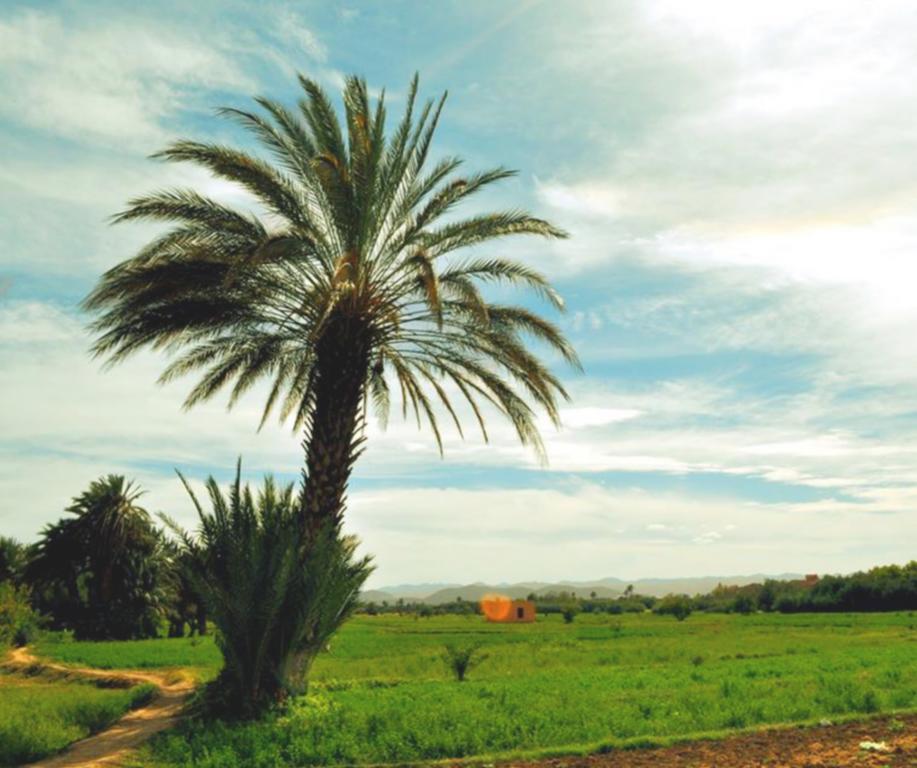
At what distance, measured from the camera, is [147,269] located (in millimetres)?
16938

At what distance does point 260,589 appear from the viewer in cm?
1523

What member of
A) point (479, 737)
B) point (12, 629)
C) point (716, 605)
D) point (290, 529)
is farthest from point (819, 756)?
point (716, 605)

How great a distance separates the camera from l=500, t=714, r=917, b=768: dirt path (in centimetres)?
1109

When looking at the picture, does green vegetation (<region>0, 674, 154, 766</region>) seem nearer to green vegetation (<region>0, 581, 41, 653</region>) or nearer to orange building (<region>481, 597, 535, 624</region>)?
green vegetation (<region>0, 581, 41, 653</region>)

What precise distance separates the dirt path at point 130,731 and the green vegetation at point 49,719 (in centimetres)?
23

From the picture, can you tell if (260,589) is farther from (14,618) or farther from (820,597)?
(820,597)

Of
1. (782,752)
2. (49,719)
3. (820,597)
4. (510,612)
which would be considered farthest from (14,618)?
(820,597)

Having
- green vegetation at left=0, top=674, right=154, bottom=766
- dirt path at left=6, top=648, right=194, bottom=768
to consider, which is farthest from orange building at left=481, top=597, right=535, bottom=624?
green vegetation at left=0, top=674, right=154, bottom=766

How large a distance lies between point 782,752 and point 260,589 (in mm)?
8813

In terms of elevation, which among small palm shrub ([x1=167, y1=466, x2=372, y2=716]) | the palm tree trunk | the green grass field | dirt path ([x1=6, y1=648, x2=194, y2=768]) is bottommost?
dirt path ([x1=6, y1=648, x2=194, y2=768])

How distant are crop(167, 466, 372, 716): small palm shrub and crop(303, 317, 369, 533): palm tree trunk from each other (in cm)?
82

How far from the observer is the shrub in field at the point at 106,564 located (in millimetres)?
47969

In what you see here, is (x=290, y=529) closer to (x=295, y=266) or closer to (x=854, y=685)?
(x=295, y=266)

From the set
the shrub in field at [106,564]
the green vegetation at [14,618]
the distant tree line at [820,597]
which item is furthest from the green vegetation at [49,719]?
the distant tree line at [820,597]
